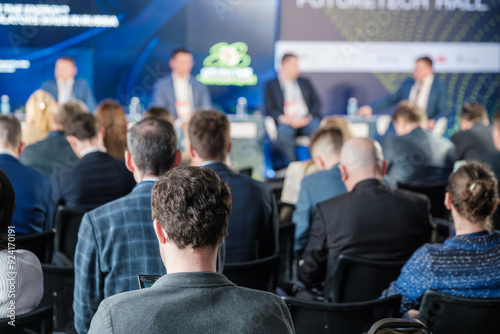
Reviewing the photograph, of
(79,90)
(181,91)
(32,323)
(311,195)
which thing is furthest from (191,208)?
(79,90)

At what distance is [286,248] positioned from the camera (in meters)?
3.70

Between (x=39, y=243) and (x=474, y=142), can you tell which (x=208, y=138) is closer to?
(x=39, y=243)

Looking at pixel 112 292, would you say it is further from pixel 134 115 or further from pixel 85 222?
pixel 134 115

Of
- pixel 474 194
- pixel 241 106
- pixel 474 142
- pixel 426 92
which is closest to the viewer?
pixel 474 194

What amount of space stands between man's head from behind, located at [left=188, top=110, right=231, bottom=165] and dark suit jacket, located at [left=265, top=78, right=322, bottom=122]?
5.26 m

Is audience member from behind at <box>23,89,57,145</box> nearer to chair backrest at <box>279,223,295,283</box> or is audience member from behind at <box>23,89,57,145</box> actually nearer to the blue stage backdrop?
chair backrest at <box>279,223,295,283</box>

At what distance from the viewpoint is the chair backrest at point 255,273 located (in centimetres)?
247

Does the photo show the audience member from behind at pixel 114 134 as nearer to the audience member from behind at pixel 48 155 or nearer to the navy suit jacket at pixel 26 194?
the audience member from behind at pixel 48 155

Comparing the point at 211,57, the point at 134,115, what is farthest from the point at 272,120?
the point at 134,115

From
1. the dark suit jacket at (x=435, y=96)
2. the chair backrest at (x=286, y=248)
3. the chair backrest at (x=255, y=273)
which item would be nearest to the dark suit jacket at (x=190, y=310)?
the chair backrest at (x=255, y=273)

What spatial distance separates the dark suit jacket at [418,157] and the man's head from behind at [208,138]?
8.67ft

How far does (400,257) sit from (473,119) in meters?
3.54

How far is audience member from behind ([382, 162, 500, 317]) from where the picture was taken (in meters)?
2.32

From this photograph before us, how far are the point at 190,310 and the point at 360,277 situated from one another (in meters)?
1.49
